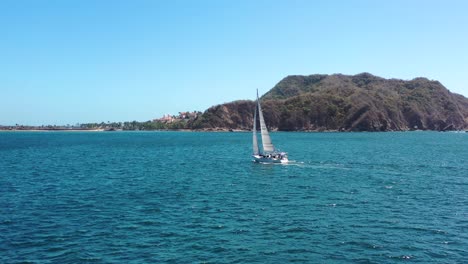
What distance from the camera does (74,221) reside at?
3656 cm

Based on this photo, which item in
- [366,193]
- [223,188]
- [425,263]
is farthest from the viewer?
[223,188]

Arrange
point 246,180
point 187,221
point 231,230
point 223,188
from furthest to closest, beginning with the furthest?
point 246,180 → point 223,188 → point 187,221 → point 231,230

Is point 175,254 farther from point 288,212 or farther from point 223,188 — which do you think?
Answer: point 223,188

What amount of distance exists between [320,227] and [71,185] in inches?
1515

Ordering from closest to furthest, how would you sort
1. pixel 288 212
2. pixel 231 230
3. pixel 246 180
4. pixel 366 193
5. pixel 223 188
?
pixel 231 230
pixel 288 212
pixel 366 193
pixel 223 188
pixel 246 180

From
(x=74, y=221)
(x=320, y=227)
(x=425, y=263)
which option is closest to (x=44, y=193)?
(x=74, y=221)

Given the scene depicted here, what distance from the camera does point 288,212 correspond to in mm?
39938

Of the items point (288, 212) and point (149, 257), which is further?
point (288, 212)

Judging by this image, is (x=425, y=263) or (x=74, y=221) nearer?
(x=425, y=263)

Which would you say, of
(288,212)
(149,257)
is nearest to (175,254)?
(149,257)

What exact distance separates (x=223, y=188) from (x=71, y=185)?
21937mm

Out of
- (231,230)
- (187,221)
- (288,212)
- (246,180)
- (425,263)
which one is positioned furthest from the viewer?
(246,180)

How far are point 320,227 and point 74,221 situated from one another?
21800mm

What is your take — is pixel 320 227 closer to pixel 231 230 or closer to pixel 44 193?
pixel 231 230
